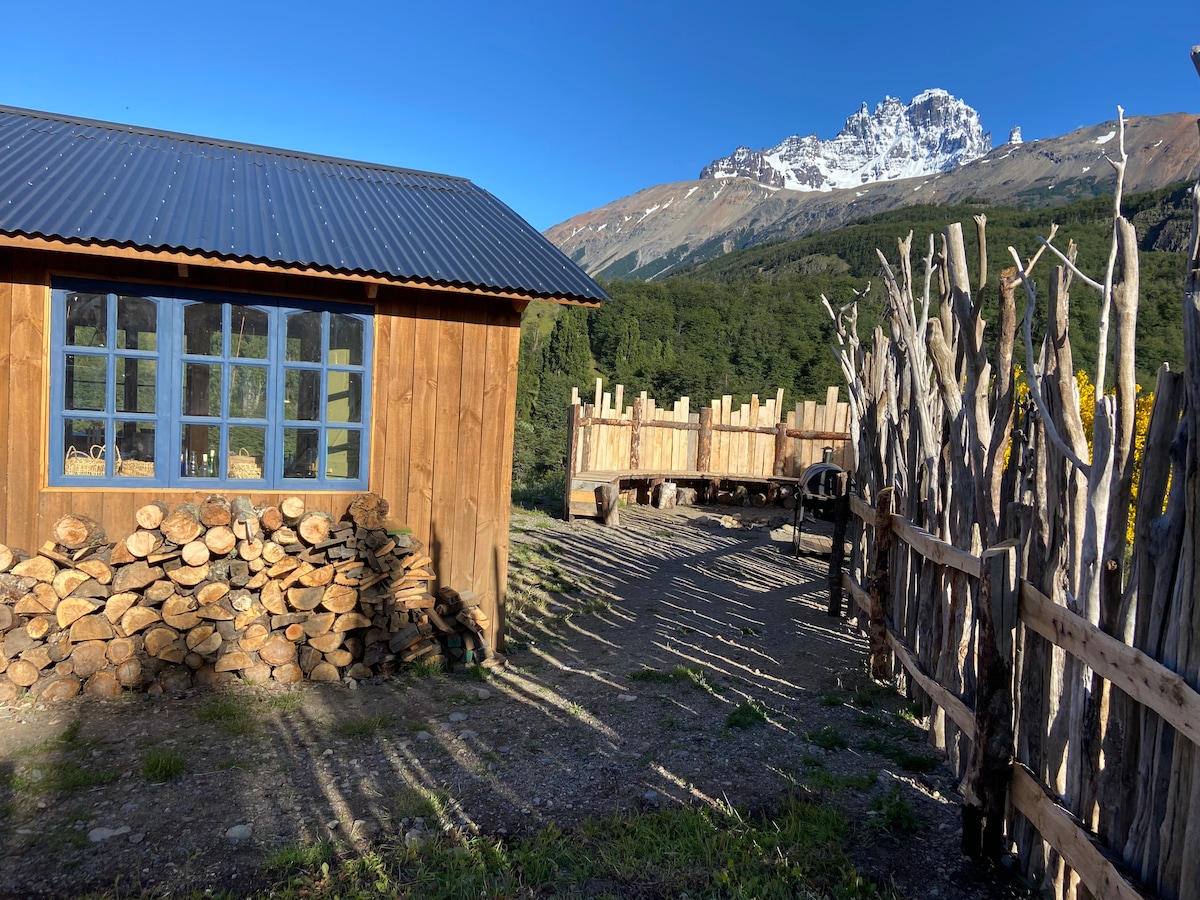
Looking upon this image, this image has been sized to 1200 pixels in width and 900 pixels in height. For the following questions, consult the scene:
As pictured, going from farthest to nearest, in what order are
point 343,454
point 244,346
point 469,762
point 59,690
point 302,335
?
point 343,454 → point 302,335 → point 244,346 → point 59,690 → point 469,762

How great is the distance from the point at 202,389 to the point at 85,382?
30.6 inches

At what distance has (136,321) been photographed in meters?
5.20

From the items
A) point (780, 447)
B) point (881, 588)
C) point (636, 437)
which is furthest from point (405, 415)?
point (780, 447)

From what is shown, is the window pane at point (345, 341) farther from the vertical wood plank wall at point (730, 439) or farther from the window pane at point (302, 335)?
the vertical wood plank wall at point (730, 439)

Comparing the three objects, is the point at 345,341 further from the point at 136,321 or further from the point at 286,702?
the point at 286,702

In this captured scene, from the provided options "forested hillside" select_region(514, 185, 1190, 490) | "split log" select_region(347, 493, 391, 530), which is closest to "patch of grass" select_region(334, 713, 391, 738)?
"split log" select_region(347, 493, 391, 530)

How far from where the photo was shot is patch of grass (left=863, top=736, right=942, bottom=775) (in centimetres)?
419

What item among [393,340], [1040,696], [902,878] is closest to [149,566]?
[393,340]

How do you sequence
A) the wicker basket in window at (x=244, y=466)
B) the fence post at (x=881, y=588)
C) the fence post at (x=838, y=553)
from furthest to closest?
the fence post at (x=838, y=553) → the fence post at (x=881, y=588) → the wicker basket in window at (x=244, y=466)

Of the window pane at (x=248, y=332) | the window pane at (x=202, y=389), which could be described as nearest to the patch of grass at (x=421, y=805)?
the window pane at (x=202, y=389)

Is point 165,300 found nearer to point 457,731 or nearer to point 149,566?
point 149,566

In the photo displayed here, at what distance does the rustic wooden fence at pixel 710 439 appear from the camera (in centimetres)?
1588

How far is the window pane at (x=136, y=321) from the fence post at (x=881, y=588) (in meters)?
5.10

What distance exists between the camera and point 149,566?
198 inches
